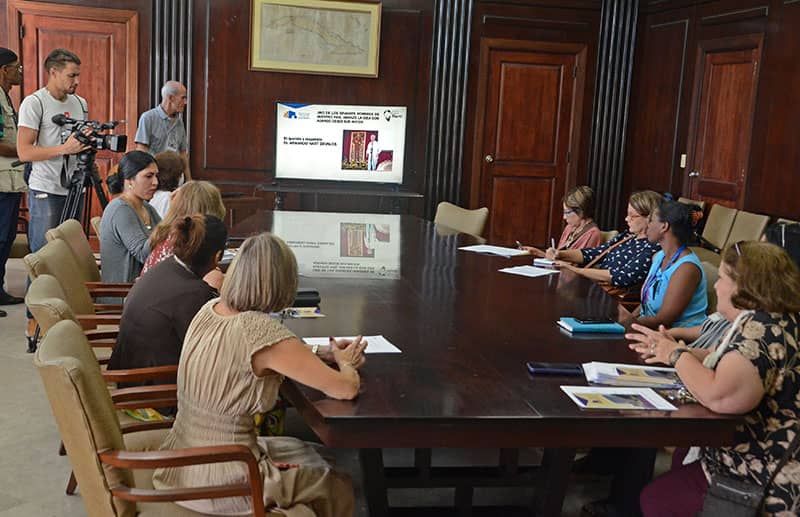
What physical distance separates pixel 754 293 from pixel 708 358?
0.21 m

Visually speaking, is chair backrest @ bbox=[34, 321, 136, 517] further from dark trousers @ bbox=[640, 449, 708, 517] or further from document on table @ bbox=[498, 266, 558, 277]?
document on table @ bbox=[498, 266, 558, 277]

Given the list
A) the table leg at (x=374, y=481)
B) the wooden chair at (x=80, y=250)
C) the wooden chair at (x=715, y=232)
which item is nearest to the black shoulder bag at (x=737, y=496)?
the table leg at (x=374, y=481)

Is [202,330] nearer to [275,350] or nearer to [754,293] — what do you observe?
[275,350]

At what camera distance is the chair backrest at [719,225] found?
657 centimetres

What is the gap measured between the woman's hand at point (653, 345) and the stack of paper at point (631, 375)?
0.15ft

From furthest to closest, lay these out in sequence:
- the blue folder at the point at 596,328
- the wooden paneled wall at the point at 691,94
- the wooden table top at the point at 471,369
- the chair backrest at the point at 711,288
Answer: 1. the wooden paneled wall at the point at 691,94
2. the chair backrest at the point at 711,288
3. the blue folder at the point at 596,328
4. the wooden table top at the point at 471,369

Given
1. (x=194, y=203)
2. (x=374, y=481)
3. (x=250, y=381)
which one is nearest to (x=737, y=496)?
(x=374, y=481)

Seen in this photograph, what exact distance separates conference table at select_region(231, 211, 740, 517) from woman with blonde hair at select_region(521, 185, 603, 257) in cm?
71

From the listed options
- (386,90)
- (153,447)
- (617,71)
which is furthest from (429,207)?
(153,447)

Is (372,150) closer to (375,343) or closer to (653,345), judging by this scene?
(375,343)

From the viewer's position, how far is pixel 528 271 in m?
4.04

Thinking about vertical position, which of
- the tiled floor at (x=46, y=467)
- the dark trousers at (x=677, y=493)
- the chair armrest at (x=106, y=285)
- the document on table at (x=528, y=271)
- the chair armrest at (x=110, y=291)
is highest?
the document on table at (x=528, y=271)

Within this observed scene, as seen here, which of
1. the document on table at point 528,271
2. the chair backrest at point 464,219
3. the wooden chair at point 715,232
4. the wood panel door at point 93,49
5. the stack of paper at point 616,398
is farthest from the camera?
the wood panel door at point 93,49

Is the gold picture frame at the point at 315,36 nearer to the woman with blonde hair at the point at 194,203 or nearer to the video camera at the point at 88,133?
the video camera at the point at 88,133
